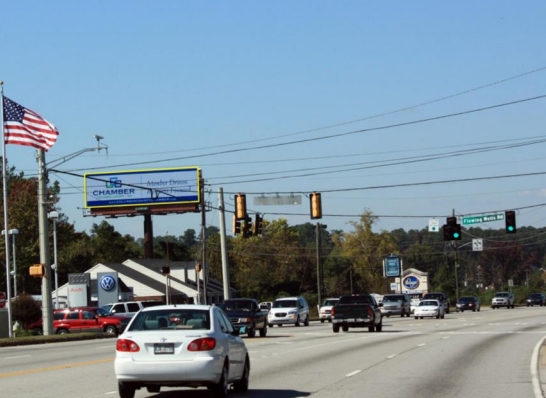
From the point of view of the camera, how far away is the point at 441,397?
55.6 ft

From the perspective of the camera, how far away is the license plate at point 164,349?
15.9 m

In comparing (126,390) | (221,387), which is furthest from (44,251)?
(221,387)

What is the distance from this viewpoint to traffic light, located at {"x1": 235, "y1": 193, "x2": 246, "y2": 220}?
157 ft

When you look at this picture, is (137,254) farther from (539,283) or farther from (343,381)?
(343,381)

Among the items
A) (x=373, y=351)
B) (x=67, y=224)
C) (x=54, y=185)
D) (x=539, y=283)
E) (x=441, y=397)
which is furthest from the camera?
(x=539, y=283)

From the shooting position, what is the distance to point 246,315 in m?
41.8

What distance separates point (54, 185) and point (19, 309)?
256ft

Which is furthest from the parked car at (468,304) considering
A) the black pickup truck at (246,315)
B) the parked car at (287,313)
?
the black pickup truck at (246,315)

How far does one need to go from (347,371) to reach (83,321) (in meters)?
32.2

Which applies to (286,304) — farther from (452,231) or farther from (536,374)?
(536,374)

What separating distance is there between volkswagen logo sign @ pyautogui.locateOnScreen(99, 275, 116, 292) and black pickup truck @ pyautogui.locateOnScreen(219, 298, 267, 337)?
2820 centimetres

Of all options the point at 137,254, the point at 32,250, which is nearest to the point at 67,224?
the point at 32,250

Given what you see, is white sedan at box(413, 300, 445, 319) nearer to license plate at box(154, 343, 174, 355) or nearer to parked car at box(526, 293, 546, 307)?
parked car at box(526, 293, 546, 307)

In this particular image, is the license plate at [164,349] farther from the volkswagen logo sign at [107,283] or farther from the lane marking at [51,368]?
the volkswagen logo sign at [107,283]
